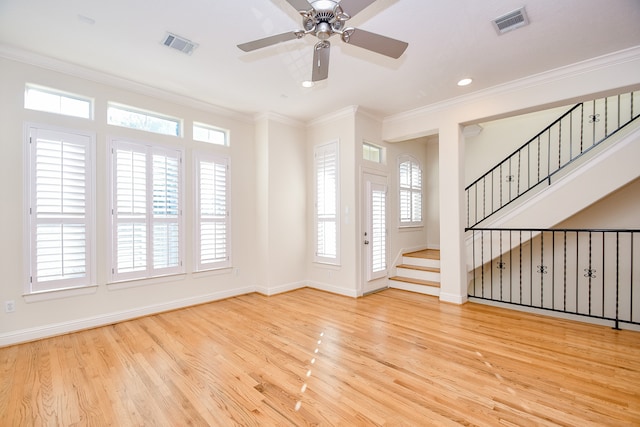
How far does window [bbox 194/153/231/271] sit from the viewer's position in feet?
14.9

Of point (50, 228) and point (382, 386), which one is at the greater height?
point (50, 228)

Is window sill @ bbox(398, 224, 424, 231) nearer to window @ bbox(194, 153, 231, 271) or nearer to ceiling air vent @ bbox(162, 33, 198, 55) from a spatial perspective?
window @ bbox(194, 153, 231, 271)

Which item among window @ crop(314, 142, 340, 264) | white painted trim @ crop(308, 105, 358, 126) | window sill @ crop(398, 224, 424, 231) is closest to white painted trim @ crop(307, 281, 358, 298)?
window @ crop(314, 142, 340, 264)

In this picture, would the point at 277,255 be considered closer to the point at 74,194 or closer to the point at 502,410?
the point at 74,194

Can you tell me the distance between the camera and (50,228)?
329cm

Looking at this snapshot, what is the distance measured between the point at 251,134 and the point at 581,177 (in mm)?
5043

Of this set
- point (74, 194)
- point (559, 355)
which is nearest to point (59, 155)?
point (74, 194)

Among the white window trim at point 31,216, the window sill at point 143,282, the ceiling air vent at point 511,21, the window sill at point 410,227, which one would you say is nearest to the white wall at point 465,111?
the ceiling air vent at point 511,21

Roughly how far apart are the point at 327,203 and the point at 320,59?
3.01m

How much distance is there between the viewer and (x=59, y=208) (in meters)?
3.35

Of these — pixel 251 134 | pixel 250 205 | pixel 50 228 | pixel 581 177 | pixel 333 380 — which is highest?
pixel 251 134

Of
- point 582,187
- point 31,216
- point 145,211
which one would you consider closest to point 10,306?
point 31,216

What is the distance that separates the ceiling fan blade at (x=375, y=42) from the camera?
219 centimetres

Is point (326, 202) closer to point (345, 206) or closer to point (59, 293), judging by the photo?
point (345, 206)
